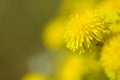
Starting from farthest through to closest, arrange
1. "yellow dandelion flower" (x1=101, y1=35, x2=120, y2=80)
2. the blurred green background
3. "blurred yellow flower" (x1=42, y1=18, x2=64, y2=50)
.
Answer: the blurred green background → "blurred yellow flower" (x1=42, y1=18, x2=64, y2=50) → "yellow dandelion flower" (x1=101, y1=35, x2=120, y2=80)

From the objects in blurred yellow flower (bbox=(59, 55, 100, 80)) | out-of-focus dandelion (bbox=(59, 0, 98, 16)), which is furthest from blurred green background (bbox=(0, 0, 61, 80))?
blurred yellow flower (bbox=(59, 55, 100, 80))

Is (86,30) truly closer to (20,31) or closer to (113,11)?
(113,11)

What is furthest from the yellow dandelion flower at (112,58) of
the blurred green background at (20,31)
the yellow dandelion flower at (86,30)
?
the blurred green background at (20,31)

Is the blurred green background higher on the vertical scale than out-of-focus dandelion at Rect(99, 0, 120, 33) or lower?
lower

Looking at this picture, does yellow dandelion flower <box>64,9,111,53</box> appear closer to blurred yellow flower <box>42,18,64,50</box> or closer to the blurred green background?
blurred yellow flower <box>42,18,64,50</box>

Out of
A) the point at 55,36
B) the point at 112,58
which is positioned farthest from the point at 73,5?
the point at 112,58

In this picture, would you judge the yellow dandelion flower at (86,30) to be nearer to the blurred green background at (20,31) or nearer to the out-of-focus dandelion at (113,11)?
the out-of-focus dandelion at (113,11)

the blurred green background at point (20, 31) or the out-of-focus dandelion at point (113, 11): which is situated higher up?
the out-of-focus dandelion at point (113, 11)
